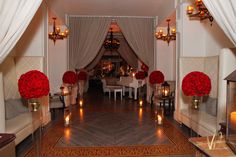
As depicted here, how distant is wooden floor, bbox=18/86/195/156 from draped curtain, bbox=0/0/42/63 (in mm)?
2267

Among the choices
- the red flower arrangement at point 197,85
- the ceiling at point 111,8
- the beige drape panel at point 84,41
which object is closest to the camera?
the red flower arrangement at point 197,85

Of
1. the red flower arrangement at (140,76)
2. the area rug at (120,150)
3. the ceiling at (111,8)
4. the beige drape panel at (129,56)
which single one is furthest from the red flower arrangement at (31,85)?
the beige drape panel at (129,56)

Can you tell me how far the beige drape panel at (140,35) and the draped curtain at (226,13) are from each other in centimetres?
655

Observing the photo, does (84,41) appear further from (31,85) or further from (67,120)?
(31,85)

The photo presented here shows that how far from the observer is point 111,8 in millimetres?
8320

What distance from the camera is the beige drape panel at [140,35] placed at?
932 cm

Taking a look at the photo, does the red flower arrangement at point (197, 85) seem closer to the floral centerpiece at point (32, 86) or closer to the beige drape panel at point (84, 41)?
the floral centerpiece at point (32, 86)

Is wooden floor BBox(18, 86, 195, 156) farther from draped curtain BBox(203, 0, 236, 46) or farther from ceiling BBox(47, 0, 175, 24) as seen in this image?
ceiling BBox(47, 0, 175, 24)

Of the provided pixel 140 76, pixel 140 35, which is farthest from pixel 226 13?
pixel 140 76

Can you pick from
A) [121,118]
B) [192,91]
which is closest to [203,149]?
[192,91]

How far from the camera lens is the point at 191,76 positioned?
11.8 ft

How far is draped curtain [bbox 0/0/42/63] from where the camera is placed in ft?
9.22

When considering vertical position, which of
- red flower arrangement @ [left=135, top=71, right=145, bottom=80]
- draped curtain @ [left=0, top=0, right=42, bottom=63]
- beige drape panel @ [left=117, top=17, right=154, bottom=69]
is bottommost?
red flower arrangement @ [left=135, top=71, right=145, bottom=80]

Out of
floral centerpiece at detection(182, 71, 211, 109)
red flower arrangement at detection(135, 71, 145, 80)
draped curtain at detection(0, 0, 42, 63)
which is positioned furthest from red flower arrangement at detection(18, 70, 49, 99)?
red flower arrangement at detection(135, 71, 145, 80)
